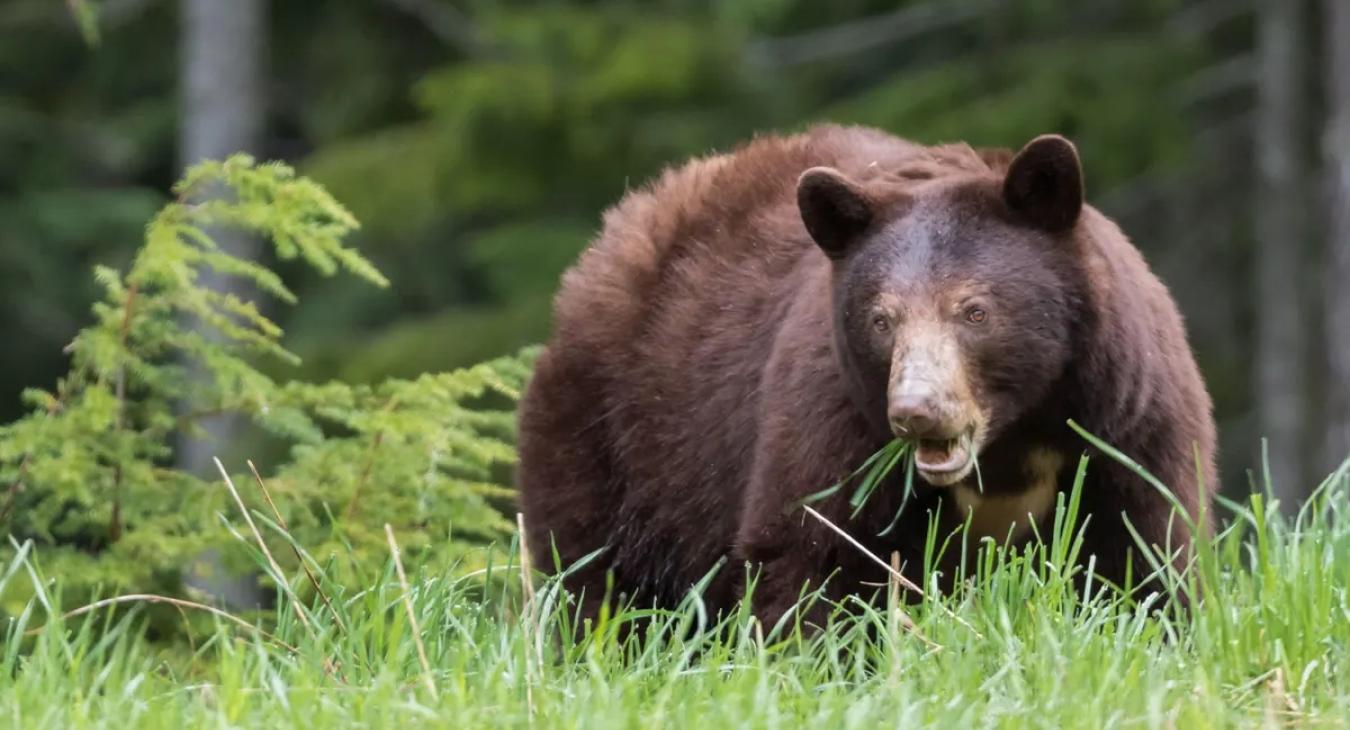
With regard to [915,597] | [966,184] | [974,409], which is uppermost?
[966,184]

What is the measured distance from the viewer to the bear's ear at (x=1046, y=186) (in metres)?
5.27

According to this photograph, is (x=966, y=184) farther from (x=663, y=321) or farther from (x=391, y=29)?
(x=391, y=29)

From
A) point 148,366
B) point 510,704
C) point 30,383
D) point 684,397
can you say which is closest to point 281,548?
point 148,366

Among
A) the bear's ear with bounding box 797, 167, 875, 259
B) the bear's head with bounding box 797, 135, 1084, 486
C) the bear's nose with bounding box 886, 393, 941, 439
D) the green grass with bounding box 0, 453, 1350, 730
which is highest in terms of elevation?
the bear's ear with bounding box 797, 167, 875, 259

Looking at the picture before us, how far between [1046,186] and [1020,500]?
0.78 m

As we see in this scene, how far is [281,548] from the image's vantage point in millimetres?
6570

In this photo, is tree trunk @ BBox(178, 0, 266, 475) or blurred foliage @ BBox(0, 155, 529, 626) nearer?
blurred foliage @ BBox(0, 155, 529, 626)

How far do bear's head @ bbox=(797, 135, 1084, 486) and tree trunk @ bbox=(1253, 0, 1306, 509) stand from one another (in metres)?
10.6

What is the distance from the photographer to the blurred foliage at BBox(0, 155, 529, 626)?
21.0ft

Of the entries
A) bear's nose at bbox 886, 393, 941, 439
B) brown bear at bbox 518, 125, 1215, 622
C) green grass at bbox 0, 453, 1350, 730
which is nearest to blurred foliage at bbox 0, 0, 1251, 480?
brown bear at bbox 518, 125, 1215, 622

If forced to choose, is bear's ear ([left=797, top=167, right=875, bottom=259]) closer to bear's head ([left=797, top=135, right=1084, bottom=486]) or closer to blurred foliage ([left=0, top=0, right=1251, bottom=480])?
bear's head ([left=797, top=135, right=1084, bottom=486])

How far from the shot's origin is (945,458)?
5.09 m

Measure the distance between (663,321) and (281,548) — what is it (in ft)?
4.28

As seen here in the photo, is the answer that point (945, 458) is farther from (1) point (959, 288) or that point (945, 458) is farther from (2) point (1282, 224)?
(2) point (1282, 224)
